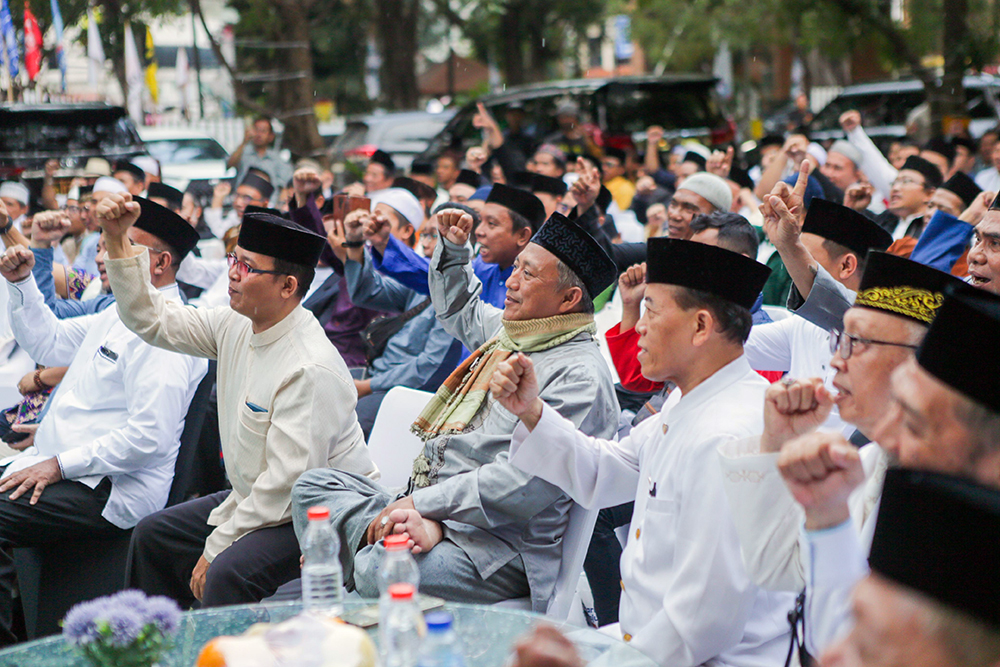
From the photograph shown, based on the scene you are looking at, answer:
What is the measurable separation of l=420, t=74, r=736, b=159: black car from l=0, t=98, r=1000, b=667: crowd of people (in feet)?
27.6

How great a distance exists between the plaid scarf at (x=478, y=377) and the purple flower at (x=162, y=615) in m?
1.41

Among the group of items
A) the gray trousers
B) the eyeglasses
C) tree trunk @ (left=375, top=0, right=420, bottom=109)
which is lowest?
the gray trousers

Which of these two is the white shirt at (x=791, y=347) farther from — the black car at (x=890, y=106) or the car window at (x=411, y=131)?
the car window at (x=411, y=131)

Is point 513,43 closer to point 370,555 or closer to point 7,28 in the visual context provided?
point 7,28

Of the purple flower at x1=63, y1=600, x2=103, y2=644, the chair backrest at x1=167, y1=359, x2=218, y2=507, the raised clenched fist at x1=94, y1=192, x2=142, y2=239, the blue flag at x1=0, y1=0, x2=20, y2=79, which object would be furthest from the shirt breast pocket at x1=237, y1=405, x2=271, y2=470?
A: the blue flag at x1=0, y1=0, x2=20, y2=79

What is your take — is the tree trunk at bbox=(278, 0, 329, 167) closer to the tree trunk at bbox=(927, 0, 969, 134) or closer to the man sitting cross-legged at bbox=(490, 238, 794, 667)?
the tree trunk at bbox=(927, 0, 969, 134)

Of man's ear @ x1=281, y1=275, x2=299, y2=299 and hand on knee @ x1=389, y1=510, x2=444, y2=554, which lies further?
man's ear @ x1=281, y1=275, x2=299, y2=299

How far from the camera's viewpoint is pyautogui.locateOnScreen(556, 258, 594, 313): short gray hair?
3730 millimetres

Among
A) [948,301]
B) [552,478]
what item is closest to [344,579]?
[552,478]

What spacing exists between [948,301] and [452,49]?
106 ft

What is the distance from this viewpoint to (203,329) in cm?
418

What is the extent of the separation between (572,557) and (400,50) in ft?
72.3

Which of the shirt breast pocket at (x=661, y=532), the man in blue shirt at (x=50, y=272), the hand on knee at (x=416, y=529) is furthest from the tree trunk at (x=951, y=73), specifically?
the shirt breast pocket at (x=661, y=532)

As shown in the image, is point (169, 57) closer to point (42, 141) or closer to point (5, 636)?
point (42, 141)
